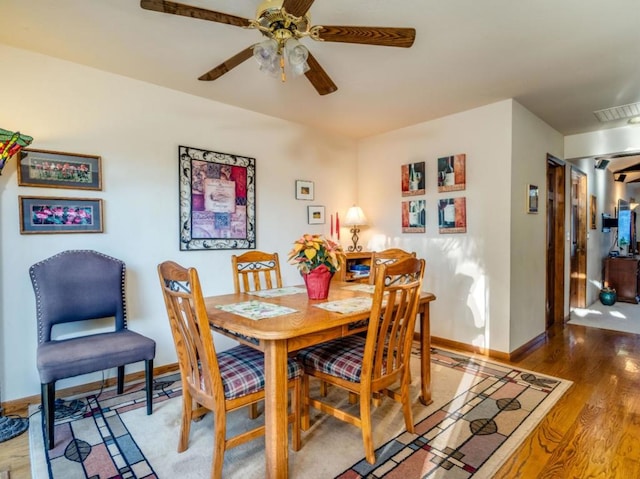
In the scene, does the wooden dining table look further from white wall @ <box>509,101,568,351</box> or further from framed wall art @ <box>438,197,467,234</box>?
white wall @ <box>509,101,568,351</box>

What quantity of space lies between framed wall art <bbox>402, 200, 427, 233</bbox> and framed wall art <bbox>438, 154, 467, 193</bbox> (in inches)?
11.3

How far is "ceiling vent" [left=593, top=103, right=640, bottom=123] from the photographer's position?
3404 mm

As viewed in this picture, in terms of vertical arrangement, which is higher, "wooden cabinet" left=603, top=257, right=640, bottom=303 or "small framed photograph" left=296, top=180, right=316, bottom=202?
"small framed photograph" left=296, top=180, right=316, bottom=202

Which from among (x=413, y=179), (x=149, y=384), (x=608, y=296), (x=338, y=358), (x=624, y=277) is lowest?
(x=608, y=296)

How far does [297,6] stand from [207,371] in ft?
5.22

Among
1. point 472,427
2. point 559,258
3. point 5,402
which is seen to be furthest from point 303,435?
point 559,258

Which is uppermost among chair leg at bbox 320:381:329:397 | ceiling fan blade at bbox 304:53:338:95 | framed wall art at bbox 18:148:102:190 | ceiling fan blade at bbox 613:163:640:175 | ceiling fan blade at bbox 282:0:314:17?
ceiling fan blade at bbox 613:163:640:175

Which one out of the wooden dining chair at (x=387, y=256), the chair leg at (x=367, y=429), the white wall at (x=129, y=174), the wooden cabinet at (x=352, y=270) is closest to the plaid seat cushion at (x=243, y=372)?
the chair leg at (x=367, y=429)

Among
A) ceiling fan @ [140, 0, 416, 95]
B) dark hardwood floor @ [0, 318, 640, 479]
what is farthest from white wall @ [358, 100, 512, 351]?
ceiling fan @ [140, 0, 416, 95]

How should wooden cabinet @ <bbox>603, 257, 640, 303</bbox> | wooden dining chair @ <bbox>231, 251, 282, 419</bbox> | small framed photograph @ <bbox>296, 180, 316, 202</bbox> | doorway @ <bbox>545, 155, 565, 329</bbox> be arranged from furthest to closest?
wooden cabinet @ <bbox>603, 257, 640, 303</bbox>, doorway @ <bbox>545, 155, 565, 329</bbox>, small framed photograph @ <bbox>296, 180, 316, 202</bbox>, wooden dining chair @ <bbox>231, 251, 282, 419</bbox>

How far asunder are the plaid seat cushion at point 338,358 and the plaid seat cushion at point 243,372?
147mm

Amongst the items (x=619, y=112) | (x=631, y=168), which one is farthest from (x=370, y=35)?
(x=631, y=168)

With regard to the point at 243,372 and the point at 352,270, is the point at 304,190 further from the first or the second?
the point at 243,372

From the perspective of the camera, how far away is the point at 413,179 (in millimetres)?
3998
